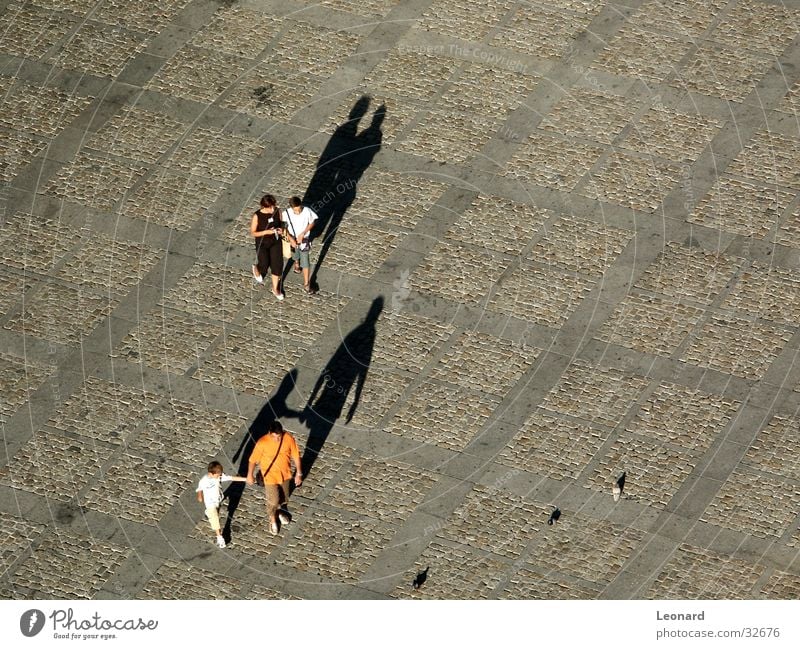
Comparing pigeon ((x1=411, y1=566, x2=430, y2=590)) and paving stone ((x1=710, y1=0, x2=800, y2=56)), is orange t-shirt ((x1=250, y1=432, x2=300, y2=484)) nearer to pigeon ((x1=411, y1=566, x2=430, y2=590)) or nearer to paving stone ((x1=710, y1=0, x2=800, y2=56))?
pigeon ((x1=411, y1=566, x2=430, y2=590))

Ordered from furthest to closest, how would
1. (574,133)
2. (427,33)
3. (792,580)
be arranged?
1. (427,33)
2. (574,133)
3. (792,580)

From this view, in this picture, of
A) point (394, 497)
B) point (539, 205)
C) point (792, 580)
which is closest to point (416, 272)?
Result: point (539, 205)

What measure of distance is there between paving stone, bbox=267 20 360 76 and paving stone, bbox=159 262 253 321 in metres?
4.93

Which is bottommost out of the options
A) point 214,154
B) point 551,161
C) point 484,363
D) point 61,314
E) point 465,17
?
point 484,363

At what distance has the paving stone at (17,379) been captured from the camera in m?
25.9

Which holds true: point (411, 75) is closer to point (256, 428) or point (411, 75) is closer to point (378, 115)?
point (378, 115)

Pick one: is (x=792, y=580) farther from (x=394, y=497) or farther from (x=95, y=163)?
(x=95, y=163)

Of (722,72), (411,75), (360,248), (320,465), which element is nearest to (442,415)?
(320,465)

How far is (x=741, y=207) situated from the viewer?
93.0ft

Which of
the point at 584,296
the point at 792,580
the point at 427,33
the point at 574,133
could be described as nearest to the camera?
the point at 792,580

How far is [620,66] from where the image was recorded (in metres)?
30.8

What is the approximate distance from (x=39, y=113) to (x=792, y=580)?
14864mm

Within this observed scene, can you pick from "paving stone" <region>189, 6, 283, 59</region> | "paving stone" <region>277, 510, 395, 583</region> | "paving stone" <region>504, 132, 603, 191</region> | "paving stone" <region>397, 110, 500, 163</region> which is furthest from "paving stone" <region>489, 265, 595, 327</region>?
"paving stone" <region>189, 6, 283, 59</region>

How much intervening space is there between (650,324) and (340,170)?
5792mm
